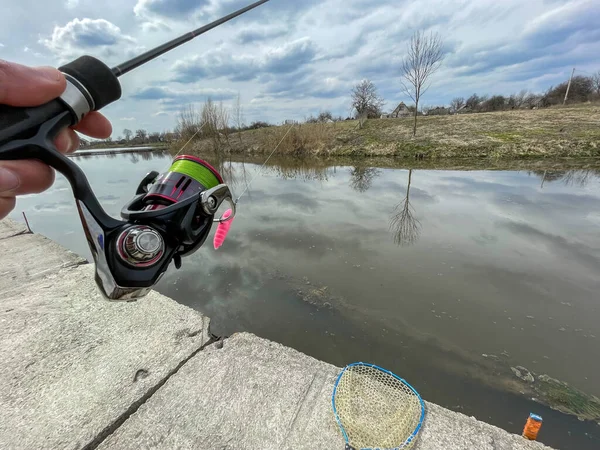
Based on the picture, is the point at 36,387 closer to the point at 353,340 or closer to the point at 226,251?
the point at 353,340

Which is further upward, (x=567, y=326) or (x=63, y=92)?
(x=63, y=92)

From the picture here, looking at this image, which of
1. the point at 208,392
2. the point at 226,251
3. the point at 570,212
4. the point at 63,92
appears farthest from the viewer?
the point at 570,212

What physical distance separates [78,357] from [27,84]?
6.27 feet

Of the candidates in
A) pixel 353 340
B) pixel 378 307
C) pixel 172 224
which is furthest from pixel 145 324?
pixel 378 307

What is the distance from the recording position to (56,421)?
1.49 m

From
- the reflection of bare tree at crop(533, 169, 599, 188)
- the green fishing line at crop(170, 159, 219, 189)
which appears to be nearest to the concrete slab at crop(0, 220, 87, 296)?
the green fishing line at crop(170, 159, 219, 189)

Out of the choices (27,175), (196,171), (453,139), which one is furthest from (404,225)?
(453,139)

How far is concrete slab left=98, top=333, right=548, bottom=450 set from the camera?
1367mm

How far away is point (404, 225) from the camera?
A: 5.19 m

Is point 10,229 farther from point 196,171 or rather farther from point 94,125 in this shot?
point 196,171

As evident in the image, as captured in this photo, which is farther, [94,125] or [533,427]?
[533,427]

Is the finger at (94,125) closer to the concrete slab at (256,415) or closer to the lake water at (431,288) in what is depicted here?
the concrete slab at (256,415)

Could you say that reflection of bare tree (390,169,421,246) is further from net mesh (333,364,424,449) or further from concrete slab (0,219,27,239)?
concrete slab (0,219,27,239)

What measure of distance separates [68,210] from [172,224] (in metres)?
8.51
